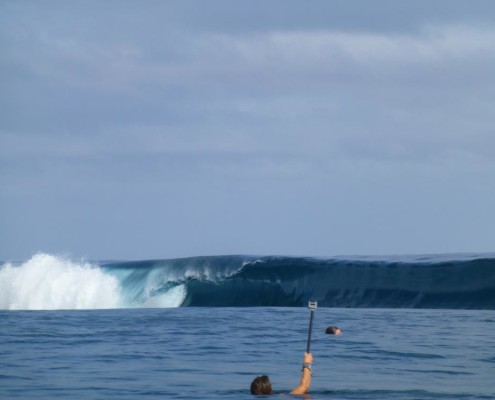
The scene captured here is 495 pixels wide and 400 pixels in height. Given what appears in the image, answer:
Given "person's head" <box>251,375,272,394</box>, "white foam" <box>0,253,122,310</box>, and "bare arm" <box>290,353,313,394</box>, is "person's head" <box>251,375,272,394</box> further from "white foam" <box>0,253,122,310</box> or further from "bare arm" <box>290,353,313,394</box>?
"white foam" <box>0,253,122,310</box>

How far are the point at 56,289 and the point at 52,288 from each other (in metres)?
0.16

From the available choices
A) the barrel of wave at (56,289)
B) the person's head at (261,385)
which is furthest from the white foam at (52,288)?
the person's head at (261,385)

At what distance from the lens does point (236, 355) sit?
21.5 m

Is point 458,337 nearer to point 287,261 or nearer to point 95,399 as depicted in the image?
point 95,399

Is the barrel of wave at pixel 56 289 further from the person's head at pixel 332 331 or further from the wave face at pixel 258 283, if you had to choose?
the person's head at pixel 332 331

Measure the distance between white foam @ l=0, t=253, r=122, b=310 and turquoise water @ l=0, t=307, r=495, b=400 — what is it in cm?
913

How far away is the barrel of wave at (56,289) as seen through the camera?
139 ft

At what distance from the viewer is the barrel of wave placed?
139ft

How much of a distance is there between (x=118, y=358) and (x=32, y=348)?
2768 mm

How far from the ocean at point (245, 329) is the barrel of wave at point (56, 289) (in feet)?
0.18

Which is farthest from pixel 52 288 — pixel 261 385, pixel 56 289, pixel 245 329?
pixel 261 385

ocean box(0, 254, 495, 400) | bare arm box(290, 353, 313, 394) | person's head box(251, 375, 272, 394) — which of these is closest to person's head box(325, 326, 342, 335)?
ocean box(0, 254, 495, 400)

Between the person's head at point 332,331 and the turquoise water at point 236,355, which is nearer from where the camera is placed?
the turquoise water at point 236,355

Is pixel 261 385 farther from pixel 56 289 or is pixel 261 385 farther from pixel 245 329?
pixel 56 289
